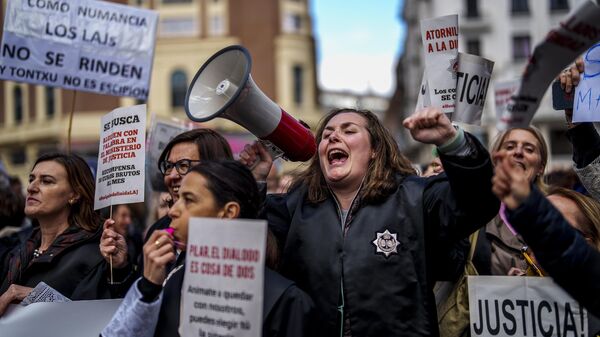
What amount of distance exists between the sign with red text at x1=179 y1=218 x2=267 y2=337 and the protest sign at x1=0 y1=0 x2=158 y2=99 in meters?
3.50

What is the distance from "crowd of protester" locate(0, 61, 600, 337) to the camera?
2416 mm

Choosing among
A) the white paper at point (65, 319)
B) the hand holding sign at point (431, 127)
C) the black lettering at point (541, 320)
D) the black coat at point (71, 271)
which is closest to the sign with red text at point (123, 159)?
the black coat at point (71, 271)

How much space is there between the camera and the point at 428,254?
2873 mm

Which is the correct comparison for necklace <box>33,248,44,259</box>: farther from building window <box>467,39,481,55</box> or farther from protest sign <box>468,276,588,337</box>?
building window <box>467,39,481,55</box>

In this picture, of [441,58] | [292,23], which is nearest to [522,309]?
[441,58]

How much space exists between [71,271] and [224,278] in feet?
4.93

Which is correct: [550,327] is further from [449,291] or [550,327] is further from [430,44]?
[430,44]

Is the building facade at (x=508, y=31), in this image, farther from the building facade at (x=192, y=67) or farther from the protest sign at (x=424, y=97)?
the protest sign at (x=424, y=97)

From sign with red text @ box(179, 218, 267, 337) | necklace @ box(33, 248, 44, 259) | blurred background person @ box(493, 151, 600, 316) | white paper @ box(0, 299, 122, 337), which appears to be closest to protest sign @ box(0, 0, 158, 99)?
necklace @ box(33, 248, 44, 259)

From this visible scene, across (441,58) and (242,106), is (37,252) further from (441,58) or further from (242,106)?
(441,58)

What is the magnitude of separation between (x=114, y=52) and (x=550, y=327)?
4.10 meters

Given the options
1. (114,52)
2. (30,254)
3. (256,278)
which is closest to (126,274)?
(30,254)

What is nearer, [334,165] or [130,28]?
[334,165]

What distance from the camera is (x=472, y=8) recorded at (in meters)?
32.2
